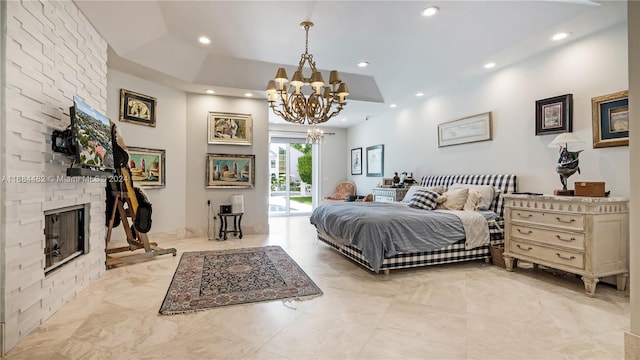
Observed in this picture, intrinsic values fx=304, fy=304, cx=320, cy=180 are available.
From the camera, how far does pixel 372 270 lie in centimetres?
338

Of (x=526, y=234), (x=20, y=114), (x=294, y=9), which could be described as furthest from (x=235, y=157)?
(x=526, y=234)

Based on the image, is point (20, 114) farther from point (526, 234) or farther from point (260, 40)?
point (526, 234)

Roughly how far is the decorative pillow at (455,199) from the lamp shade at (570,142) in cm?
118

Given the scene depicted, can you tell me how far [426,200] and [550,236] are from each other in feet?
4.74

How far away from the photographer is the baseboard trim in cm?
151

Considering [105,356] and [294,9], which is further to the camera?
[294,9]

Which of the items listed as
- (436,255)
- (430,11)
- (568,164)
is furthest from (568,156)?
(430,11)

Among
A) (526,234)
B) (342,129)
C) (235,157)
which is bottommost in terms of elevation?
(526,234)

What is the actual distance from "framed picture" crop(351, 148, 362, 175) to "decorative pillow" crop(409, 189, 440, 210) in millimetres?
4000

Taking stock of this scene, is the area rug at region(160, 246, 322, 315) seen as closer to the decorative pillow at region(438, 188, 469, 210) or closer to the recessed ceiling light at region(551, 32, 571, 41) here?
the decorative pillow at region(438, 188, 469, 210)

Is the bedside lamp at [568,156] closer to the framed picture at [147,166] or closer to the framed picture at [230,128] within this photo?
the framed picture at [230,128]

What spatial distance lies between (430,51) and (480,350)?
362cm

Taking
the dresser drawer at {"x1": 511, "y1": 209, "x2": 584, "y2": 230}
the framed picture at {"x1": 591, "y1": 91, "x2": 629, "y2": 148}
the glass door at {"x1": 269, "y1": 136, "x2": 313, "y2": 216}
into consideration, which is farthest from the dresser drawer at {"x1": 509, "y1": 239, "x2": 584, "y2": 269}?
the glass door at {"x1": 269, "y1": 136, "x2": 313, "y2": 216}

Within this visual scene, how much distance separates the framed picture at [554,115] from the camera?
349 centimetres
